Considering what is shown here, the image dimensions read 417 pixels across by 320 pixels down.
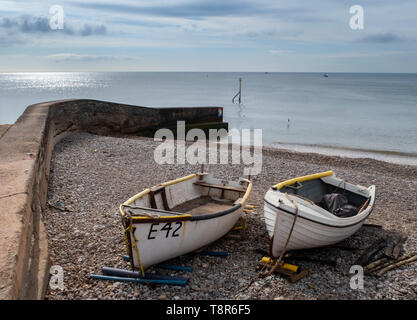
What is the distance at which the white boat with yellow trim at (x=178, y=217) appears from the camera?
5.35 metres

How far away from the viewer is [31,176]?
6176 mm

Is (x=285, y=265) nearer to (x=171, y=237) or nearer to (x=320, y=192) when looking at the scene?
(x=171, y=237)

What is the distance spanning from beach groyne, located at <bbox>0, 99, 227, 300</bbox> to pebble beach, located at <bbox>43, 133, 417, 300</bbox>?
0.55 m

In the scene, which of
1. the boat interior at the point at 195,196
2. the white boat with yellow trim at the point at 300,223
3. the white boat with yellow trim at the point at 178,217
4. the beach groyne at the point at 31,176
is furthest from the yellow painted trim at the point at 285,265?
the beach groyne at the point at 31,176

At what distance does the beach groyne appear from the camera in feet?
12.7

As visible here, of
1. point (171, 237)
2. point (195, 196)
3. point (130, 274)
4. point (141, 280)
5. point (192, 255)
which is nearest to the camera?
point (141, 280)

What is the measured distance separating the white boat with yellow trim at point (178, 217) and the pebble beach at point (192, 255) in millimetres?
397

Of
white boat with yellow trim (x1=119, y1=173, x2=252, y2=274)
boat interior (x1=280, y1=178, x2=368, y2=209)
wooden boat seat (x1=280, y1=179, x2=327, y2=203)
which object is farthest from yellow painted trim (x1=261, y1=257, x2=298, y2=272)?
boat interior (x1=280, y1=178, x2=368, y2=209)

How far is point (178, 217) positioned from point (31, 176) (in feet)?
9.31

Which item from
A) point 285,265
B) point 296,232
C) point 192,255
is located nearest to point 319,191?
point 296,232

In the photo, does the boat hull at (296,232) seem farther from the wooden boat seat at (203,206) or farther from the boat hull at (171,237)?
the wooden boat seat at (203,206)
